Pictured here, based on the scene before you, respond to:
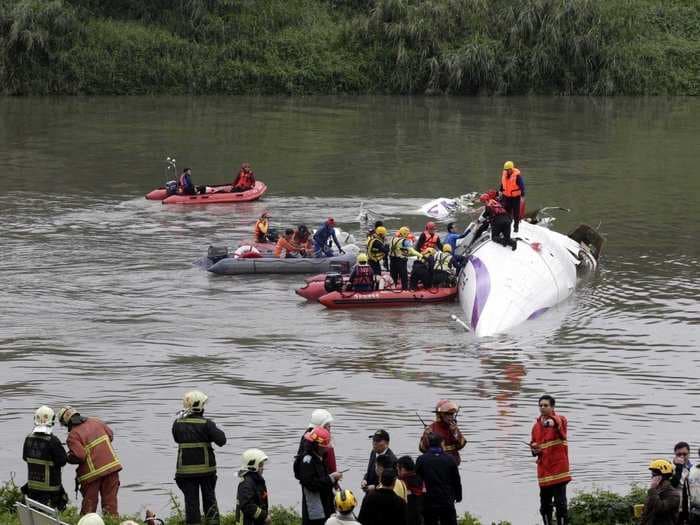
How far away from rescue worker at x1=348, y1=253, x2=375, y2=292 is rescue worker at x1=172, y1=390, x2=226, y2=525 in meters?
13.8

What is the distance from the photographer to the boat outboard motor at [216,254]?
30.8 meters

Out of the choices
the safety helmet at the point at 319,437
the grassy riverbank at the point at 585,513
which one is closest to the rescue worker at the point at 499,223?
the grassy riverbank at the point at 585,513

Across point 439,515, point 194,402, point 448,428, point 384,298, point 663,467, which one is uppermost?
point 194,402

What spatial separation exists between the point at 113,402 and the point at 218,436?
797 centimetres

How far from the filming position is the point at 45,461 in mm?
13273

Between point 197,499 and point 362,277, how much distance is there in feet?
46.1

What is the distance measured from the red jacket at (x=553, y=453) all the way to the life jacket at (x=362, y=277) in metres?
13.5

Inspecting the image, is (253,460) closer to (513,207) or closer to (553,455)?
(553,455)

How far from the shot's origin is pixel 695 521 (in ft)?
40.7

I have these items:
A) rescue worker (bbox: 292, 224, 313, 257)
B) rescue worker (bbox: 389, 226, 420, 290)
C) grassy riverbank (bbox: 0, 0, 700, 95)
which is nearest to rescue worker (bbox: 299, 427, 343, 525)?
rescue worker (bbox: 389, 226, 420, 290)

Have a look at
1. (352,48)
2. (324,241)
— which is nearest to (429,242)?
(324,241)

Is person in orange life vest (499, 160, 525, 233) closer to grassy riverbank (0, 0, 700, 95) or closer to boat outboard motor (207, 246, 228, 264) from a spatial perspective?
boat outboard motor (207, 246, 228, 264)

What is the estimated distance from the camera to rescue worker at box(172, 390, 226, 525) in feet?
43.1

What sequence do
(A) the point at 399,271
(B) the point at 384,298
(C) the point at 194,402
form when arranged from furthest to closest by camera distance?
(A) the point at 399,271 → (B) the point at 384,298 → (C) the point at 194,402
